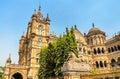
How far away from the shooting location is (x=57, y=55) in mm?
24438

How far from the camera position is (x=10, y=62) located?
37219 millimetres

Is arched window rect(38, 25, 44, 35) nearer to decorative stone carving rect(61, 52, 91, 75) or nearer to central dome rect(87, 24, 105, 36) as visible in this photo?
central dome rect(87, 24, 105, 36)

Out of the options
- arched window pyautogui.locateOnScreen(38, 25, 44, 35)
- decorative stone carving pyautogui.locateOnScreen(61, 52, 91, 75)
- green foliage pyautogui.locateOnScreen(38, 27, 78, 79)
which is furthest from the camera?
arched window pyautogui.locateOnScreen(38, 25, 44, 35)

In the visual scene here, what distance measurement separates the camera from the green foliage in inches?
917

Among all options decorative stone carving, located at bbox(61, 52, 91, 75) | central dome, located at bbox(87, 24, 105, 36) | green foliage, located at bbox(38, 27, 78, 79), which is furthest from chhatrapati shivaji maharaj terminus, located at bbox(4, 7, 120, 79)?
decorative stone carving, located at bbox(61, 52, 91, 75)

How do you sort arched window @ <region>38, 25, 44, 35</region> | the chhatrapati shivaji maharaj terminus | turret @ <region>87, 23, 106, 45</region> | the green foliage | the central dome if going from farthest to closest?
1. the central dome
2. turret @ <region>87, 23, 106, 45</region>
3. arched window @ <region>38, 25, 44, 35</region>
4. the chhatrapati shivaji maharaj terminus
5. the green foliage

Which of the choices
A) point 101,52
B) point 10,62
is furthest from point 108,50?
point 10,62

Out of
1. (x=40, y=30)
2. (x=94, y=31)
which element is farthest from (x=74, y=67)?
(x=94, y=31)

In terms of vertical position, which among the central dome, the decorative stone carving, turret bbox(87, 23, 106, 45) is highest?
the central dome

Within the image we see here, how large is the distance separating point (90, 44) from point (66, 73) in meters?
35.9

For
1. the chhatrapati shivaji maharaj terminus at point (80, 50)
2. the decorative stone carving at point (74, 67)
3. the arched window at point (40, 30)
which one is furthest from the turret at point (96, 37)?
the decorative stone carving at point (74, 67)

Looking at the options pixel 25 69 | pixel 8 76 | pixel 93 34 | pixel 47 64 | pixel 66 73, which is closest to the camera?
pixel 66 73

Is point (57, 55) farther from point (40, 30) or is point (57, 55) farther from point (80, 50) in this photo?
point (40, 30)

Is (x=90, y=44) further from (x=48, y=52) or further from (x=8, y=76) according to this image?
(x=8, y=76)
